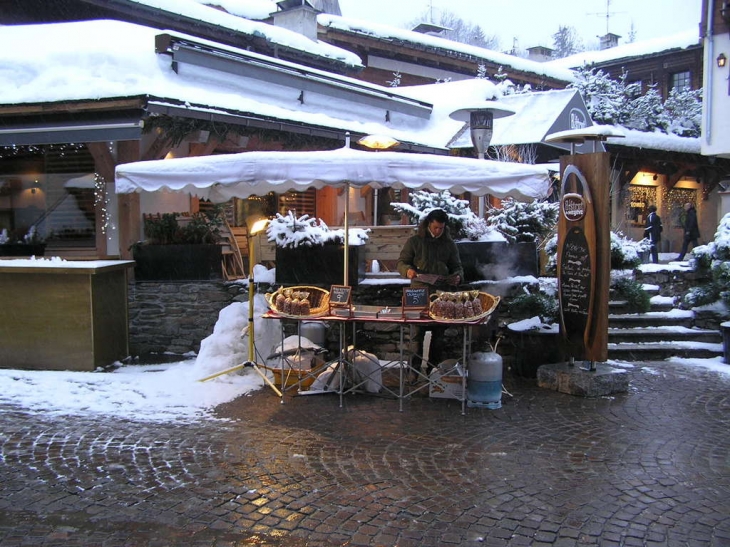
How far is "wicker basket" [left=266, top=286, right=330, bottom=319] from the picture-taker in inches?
255

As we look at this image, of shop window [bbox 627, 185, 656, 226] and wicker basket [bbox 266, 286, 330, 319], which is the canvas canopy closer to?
wicker basket [bbox 266, 286, 330, 319]

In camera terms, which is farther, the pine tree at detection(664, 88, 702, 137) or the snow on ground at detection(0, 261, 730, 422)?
the pine tree at detection(664, 88, 702, 137)

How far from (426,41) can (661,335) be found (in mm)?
13949

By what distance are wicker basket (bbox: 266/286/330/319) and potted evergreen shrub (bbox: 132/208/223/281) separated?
2.42 metres

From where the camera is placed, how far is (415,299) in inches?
247

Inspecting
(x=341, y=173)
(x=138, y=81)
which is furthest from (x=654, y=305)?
(x=138, y=81)

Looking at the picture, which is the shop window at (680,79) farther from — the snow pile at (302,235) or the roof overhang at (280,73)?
the snow pile at (302,235)

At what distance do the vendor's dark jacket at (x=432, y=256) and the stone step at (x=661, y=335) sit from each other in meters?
3.08

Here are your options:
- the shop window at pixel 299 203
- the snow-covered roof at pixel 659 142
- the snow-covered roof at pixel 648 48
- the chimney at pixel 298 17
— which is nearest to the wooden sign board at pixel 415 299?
the shop window at pixel 299 203

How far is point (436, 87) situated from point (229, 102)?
8968 mm

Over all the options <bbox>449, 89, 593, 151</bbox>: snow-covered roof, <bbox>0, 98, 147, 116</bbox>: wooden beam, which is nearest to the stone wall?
<bbox>0, 98, 147, 116</bbox>: wooden beam

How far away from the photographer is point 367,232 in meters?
9.33

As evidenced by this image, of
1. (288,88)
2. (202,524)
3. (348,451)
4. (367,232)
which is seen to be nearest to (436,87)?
(288,88)

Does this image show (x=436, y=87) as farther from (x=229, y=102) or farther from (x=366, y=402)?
(x=366, y=402)
